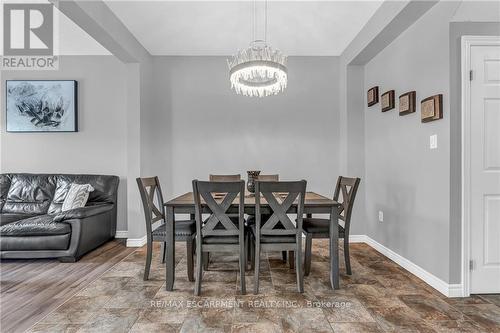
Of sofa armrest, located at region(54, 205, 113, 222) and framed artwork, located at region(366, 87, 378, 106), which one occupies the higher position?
framed artwork, located at region(366, 87, 378, 106)

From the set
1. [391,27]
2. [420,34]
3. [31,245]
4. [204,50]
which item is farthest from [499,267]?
[31,245]

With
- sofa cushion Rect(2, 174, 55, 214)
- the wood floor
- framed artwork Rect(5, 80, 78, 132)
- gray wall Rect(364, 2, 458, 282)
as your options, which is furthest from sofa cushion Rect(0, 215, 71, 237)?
gray wall Rect(364, 2, 458, 282)

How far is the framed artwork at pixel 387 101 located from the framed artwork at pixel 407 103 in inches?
7.2

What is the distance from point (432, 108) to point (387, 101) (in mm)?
831

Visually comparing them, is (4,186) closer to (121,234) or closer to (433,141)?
(121,234)

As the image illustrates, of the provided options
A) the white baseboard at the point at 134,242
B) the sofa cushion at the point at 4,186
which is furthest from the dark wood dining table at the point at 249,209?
the sofa cushion at the point at 4,186

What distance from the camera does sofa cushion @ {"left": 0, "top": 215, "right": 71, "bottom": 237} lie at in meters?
2.90

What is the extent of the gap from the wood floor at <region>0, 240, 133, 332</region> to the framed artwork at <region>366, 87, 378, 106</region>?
3.66 m

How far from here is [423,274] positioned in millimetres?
2475

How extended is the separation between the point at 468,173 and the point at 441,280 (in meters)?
0.93

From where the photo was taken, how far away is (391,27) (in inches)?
106

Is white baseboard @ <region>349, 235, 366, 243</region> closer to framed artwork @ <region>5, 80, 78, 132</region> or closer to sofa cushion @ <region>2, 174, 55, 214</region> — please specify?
sofa cushion @ <region>2, 174, 55, 214</region>

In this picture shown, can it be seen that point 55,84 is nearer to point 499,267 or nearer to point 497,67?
point 497,67

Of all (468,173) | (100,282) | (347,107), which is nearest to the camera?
(468,173)
